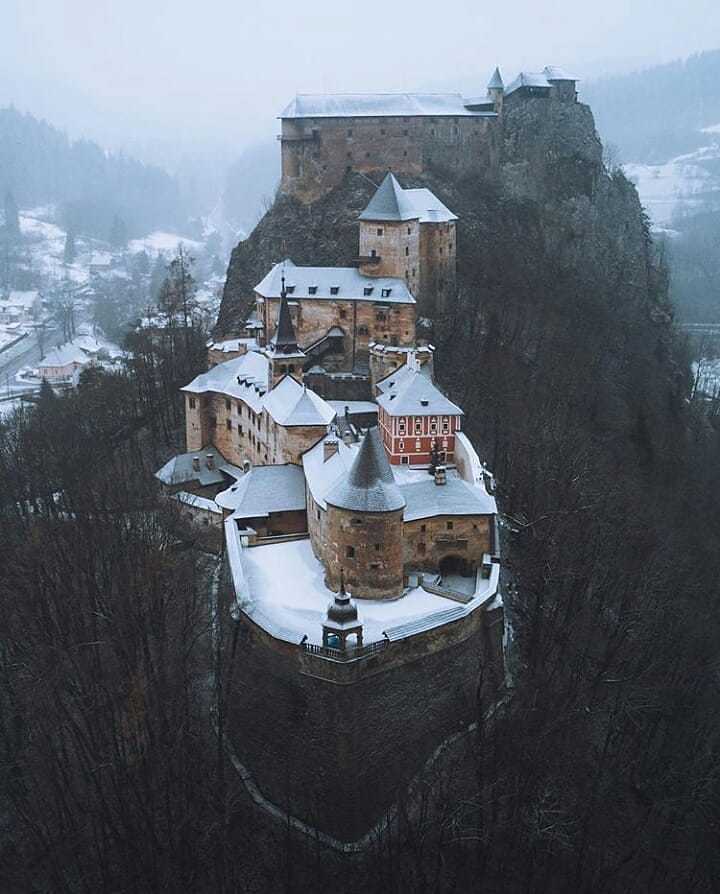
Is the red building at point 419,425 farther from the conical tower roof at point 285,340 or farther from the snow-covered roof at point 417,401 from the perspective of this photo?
the conical tower roof at point 285,340

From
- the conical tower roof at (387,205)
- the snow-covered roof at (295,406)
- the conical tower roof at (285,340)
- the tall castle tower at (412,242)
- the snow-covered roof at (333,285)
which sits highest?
the conical tower roof at (387,205)

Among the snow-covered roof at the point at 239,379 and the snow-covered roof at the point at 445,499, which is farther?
the snow-covered roof at the point at 239,379

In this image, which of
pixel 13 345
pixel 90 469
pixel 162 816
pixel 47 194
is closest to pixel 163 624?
pixel 162 816

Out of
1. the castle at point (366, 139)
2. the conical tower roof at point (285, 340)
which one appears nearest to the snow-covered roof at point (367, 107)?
the castle at point (366, 139)

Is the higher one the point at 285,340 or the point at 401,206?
the point at 401,206

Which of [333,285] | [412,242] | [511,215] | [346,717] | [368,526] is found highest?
[511,215]

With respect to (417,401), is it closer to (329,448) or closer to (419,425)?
(419,425)

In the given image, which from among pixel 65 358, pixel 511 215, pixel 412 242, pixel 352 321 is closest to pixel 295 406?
pixel 352 321
